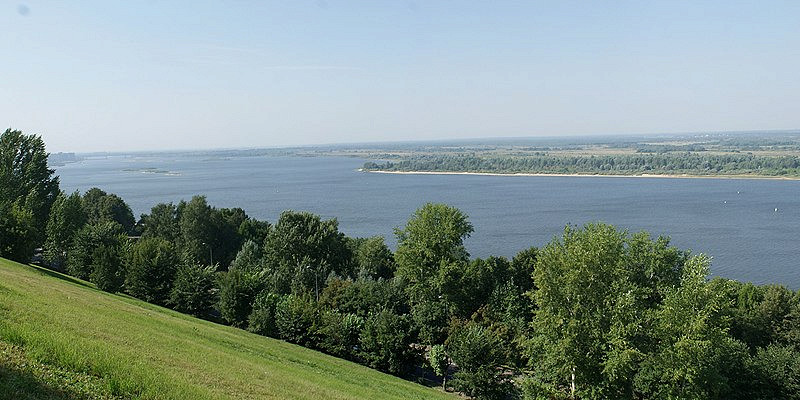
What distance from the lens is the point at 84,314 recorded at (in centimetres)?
1667

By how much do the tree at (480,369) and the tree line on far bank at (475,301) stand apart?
65 mm

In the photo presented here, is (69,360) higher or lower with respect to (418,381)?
higher

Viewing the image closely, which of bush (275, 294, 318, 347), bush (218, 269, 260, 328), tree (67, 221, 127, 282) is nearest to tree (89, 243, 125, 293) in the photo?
tree (67, 221, 127, 282)

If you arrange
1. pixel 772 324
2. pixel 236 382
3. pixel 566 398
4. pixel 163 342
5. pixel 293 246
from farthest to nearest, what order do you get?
pixel 293 246 → pixel 772 324 → pixel 566 398 → pixel 163 342 → pixel 236 382

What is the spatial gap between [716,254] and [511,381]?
158 ft

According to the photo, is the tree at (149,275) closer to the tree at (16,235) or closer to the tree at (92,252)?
the tree at (92,252)

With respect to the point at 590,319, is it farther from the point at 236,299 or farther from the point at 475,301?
the point at 236,299

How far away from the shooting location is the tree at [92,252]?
3494 cm

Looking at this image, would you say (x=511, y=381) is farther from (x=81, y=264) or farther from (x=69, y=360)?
(x=81, y=264)

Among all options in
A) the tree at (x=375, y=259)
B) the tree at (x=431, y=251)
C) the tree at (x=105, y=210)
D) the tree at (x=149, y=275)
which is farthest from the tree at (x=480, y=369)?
the tree at (x=105, y=210)

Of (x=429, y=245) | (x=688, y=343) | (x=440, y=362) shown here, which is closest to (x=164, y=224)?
(x=429, y=245)

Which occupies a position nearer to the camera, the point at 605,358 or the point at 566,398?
the point at 605,358

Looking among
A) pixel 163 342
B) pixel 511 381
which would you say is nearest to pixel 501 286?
pixel 511 381

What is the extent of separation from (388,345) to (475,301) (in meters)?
14.4
